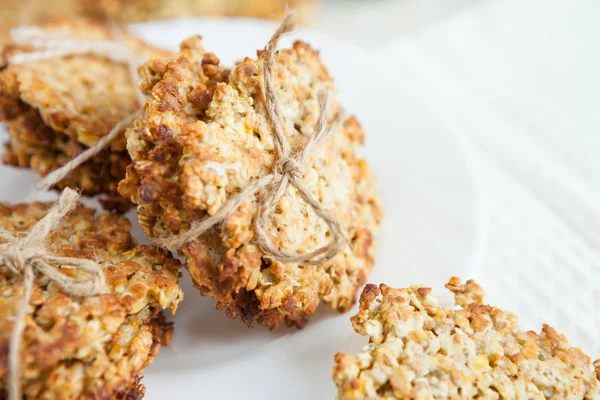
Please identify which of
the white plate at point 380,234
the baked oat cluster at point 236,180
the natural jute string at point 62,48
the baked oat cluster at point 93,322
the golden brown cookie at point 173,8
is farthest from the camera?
the golden brown cookie at point 173,8

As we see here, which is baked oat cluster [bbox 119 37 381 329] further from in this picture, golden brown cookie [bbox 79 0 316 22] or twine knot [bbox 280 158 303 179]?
golden brown cookie [bbox 79 0 316 22]

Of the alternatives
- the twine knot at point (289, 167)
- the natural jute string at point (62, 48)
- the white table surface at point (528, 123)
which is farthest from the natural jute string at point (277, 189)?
the white table surface at point (528, 123)

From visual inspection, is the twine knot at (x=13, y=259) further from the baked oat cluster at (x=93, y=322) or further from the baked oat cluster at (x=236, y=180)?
the baked oat cluster at (x=236, y=180)

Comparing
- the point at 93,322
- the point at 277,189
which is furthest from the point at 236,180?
the point at 93,322

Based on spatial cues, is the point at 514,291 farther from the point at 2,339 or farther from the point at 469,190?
the point at 2,339

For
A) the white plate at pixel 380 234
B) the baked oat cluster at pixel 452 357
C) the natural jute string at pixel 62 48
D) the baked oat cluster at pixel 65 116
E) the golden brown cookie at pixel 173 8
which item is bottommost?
the baked oat cluster at pixel 452 357

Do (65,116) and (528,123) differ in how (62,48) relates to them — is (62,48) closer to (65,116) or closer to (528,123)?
(65,116)

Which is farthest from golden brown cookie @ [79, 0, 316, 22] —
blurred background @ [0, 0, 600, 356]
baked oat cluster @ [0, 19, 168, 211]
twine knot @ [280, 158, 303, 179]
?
twine knot @ [280, 158, 303, 179]

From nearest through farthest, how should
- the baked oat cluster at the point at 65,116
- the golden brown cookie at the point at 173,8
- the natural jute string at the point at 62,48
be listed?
the baked oat cluster at the point at 65,116 → the natural jute string at the point at 62,48 → the golden brown cookie at the point at 173,8
